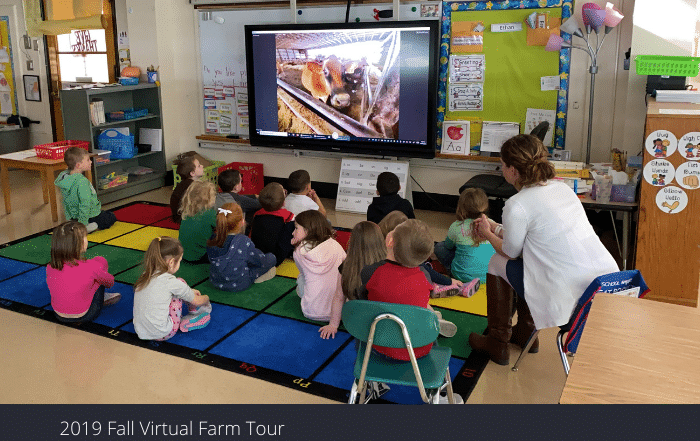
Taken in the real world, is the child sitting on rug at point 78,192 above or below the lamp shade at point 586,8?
below

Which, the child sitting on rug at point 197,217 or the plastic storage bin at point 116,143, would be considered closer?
the child sitting on rug at point 197,217

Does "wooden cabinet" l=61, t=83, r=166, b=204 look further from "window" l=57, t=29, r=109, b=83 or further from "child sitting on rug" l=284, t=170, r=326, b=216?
"child sitting on rug" l=284, t=170, r=326, b=216

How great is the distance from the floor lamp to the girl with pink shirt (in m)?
2.56

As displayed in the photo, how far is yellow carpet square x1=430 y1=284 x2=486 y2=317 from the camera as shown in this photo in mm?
3822

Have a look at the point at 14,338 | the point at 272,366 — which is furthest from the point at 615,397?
the point at 14,338

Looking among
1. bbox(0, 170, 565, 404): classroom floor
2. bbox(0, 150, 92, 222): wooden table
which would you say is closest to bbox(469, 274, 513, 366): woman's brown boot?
bbox(0, 170, 565, 404): classroom floor

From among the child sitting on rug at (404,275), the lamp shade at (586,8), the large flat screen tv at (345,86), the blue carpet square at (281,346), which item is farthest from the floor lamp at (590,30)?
the child sitting on rug at (404,275)

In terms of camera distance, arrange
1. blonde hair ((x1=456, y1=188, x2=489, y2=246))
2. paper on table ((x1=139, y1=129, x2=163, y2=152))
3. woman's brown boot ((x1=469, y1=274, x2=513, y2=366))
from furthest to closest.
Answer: paper on table ((x1=139, y1=129, x2=163, y2=152))
blonde hair ((x1=456, y1=188, x2=489, y2=246))
woman's brown boot ((x1=469, y1=274, x2=513, y2=366))

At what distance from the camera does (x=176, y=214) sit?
216 inches

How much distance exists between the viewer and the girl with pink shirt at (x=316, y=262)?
3492mm

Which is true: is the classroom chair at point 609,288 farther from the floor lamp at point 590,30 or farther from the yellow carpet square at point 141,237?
the yellow carpet square at point 141,237

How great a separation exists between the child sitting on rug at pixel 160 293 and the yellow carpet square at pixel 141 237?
1657mm
